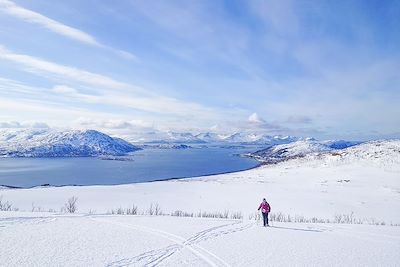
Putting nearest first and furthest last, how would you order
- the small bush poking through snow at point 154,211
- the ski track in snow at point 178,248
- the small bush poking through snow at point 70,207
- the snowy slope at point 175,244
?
the ski track in snow at point 178,248, the snowy slope at point 175,244, the small bush poking through snow at point 70,207, the small bush poking through snow at point 154,211

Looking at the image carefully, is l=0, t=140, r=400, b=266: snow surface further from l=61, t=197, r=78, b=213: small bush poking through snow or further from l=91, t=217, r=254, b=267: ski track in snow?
l=61, t=197, r=78, b=213: small bush poking through snow

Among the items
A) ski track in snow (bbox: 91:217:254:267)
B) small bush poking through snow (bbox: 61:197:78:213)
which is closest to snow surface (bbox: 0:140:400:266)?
ski track in snow (bbox: 91:217:254:267)

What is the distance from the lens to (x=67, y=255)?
1074 cm

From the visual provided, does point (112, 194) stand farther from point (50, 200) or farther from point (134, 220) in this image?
point (134, 220)

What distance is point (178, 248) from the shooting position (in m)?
12.6

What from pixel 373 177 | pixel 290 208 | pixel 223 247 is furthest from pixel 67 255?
pixel 373 177

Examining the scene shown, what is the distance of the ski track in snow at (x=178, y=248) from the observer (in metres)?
10.7

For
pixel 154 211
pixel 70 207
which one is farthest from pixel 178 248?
pixel 154 211

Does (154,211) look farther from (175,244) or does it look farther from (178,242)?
(175,244)

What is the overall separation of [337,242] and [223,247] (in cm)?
582

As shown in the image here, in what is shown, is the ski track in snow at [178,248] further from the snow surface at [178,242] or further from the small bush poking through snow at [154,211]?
the small bush poking through snow at [154,211]

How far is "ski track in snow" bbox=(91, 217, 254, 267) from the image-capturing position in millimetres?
10680

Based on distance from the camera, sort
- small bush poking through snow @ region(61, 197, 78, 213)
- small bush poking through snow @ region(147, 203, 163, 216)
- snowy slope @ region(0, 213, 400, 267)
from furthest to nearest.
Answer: small bush poking through snow @ region(147, 203, 163, 216) → small bush poking through snow @ region(61, 197, 78, 213) → snowy slope @ region(0, 213, 400, 267)

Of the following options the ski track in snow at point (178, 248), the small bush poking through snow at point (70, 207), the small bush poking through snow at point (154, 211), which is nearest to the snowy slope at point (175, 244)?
the ski track in snow at point (178, 248)
